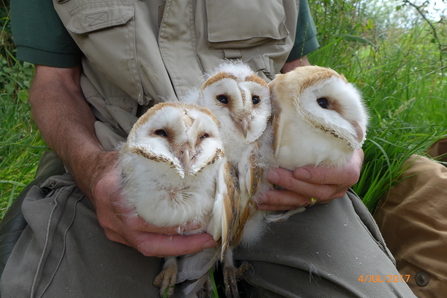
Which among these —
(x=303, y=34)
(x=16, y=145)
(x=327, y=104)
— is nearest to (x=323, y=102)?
(x=327, y=104)

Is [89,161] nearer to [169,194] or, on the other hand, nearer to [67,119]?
[67,119]

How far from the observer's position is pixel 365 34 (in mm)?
4230

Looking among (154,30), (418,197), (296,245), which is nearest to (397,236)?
(418,197)

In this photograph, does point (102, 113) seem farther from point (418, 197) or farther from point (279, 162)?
point (418, 197)

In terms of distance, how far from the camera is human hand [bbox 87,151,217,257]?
1355mm

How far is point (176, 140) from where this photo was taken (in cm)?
114

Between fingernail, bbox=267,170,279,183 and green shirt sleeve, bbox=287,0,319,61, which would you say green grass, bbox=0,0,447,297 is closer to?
green shirt sleeve, bbox=287,0,319,61

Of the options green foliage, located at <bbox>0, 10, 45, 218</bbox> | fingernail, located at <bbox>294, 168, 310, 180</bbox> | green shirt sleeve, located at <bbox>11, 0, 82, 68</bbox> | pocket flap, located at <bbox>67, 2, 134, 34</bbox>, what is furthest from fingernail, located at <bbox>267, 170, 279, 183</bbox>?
green foliage, located at <bbox>0, 10, 45, 218</bbox>

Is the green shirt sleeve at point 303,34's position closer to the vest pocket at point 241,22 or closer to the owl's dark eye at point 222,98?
the vest pocket at point 241,22

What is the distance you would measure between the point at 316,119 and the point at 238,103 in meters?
0.36

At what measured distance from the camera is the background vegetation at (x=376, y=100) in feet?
7.77

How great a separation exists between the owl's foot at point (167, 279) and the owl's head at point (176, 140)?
786 mm

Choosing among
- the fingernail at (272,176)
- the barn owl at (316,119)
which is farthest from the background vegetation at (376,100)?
the fingernail at (272,176)

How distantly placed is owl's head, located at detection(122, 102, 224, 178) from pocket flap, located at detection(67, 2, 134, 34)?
0.86 metres
